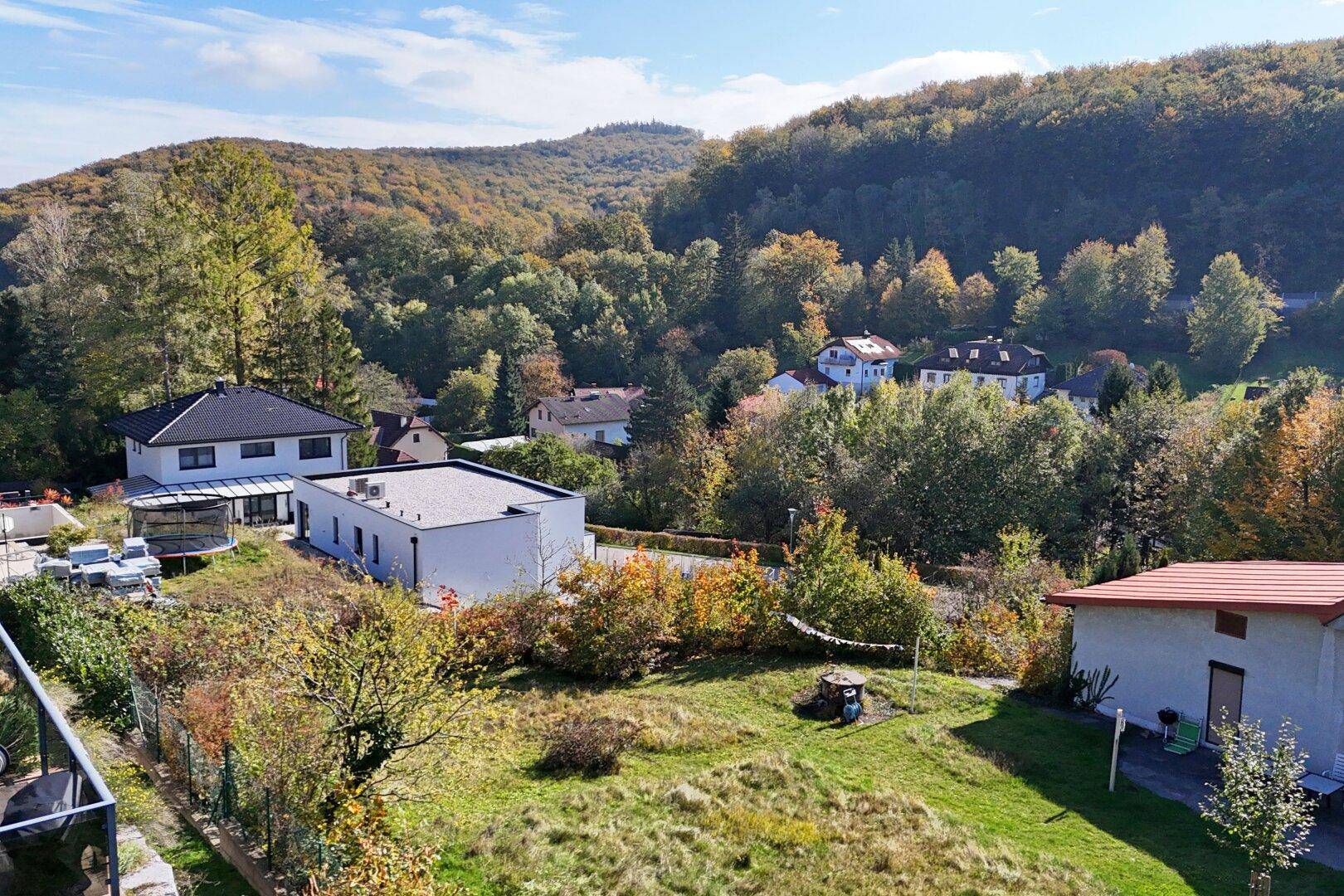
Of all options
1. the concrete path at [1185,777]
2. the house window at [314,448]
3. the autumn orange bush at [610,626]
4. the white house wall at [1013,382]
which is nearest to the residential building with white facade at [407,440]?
the house window at [314,448]

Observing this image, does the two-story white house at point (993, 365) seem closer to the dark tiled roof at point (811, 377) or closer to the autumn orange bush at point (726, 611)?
the dark tiled roof at point (811, 377)

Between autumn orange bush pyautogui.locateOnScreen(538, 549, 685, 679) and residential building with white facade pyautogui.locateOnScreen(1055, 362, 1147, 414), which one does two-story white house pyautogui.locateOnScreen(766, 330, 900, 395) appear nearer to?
residential building with white facade pyautogui.locateOnScreen(1055, 362, 1147, 414)

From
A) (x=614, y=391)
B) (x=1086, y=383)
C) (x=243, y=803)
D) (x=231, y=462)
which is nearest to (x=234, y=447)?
(x=231, y=462)

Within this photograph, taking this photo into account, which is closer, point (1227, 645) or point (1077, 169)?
point (1227, 645)

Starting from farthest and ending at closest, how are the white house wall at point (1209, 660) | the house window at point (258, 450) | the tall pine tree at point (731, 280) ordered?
the tall pine tree at point (731, 280)
the house window at point (258, 450)
the white house wall at point (1209, 660)

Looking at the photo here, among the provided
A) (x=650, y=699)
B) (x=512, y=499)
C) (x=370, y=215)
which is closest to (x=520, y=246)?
(x=370, y=215)

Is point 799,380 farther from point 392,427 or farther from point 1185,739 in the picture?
point 1185,739

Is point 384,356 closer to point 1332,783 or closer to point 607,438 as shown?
point 607,438
